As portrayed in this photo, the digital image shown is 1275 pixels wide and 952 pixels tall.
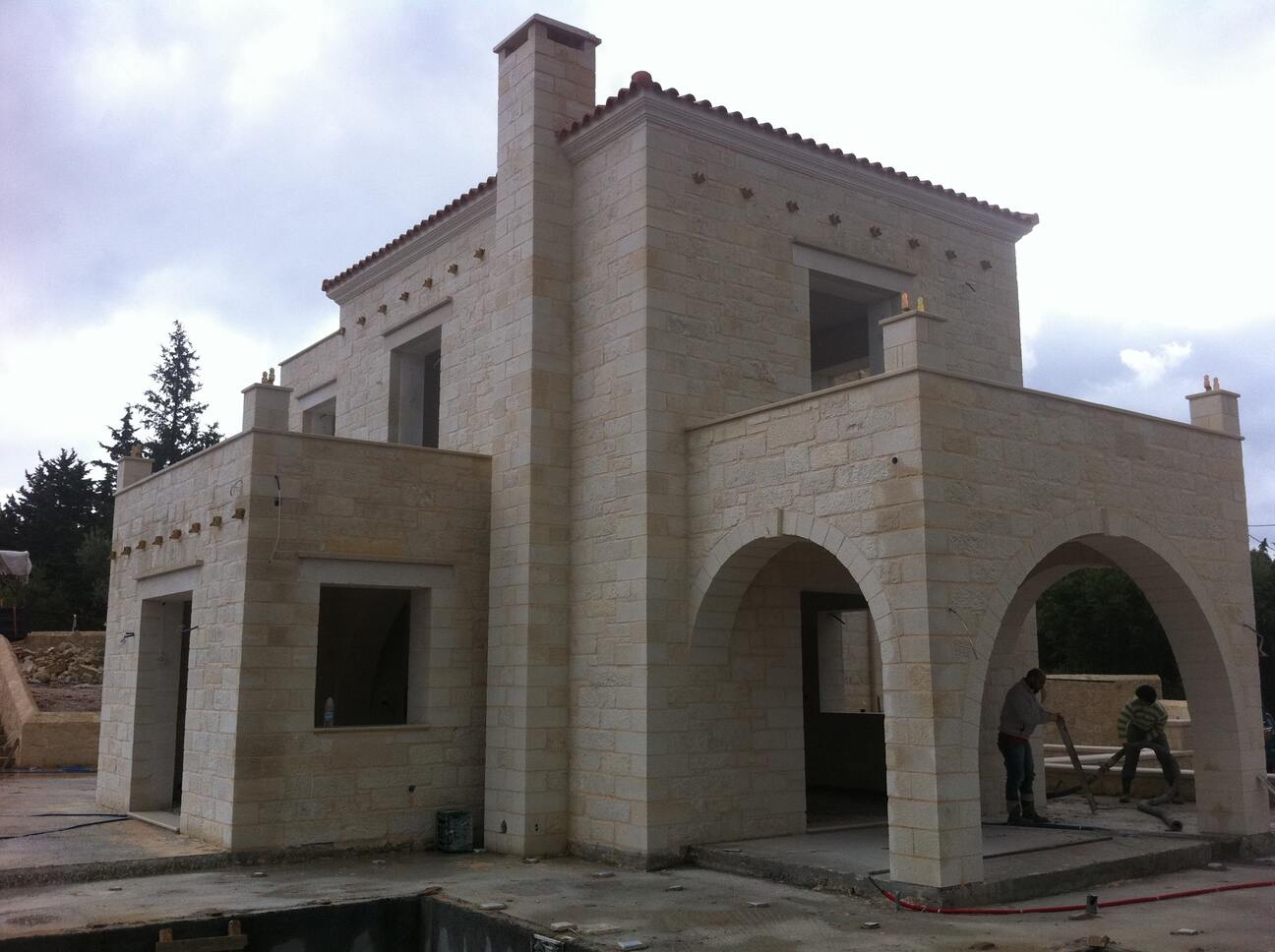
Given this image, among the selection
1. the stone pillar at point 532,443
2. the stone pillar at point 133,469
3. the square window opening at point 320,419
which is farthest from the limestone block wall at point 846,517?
the square window opening at point 320,419

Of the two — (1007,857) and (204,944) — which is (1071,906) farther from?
(204,944)

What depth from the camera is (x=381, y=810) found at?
11445 millimetres

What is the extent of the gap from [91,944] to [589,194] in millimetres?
8255

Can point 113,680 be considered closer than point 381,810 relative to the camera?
No

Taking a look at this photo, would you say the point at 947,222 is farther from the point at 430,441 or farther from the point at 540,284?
the point at 430,441

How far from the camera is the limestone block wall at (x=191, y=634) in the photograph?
11203 millimetres

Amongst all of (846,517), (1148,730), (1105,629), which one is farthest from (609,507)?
(1105,629)

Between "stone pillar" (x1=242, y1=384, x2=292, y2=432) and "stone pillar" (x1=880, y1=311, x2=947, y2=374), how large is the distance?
239 inches

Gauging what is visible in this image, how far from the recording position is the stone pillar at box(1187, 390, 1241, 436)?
11.7 meters

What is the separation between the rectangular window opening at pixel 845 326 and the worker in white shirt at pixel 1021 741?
12.7ft

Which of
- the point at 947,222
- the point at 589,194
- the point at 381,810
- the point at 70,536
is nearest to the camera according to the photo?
the point at 381,810

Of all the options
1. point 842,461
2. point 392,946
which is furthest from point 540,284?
point 392,946

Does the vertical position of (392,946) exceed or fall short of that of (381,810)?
it falls short

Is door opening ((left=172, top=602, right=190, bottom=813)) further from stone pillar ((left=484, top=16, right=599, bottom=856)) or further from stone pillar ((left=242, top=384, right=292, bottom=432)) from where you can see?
stone pillar ((left=484, top=16, right=599, bottom=856))
